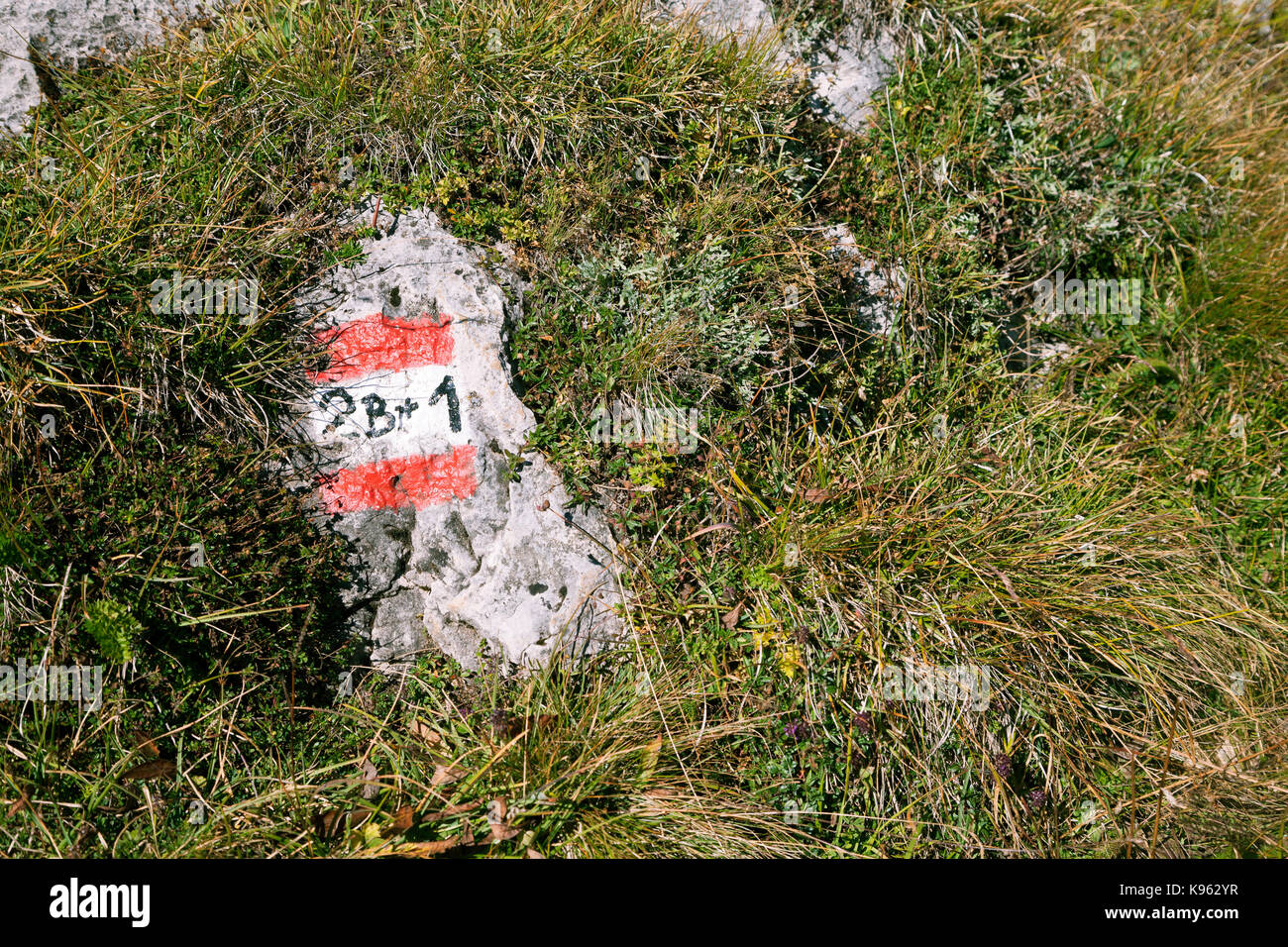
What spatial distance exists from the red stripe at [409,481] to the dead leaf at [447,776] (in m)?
1.25

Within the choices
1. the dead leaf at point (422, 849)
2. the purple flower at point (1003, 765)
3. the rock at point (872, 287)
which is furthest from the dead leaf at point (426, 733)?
the rock at point (872, 287)

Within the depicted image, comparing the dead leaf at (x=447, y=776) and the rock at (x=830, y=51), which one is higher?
the rock at (x=830, y=51)

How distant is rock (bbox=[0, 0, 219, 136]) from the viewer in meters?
3.77

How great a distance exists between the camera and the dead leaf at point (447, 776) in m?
3.04

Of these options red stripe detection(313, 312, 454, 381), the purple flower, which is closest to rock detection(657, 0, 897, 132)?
red stripe detection(313, 312, 454, 381)

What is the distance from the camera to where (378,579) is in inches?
140

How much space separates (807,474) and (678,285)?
124 cm

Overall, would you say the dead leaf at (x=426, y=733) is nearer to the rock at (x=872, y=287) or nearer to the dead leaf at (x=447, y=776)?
the dead leaf at (x=447, y=776)

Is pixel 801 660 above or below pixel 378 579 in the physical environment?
below

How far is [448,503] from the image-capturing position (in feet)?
11.7

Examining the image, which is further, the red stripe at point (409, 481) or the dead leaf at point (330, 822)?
the red stripe at point (409, 481)
